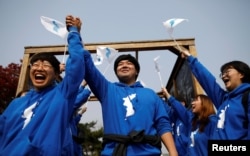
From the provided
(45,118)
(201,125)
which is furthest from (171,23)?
(45,118)

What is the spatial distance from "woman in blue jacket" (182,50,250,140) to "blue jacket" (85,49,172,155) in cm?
76

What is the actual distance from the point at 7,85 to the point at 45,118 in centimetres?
1216

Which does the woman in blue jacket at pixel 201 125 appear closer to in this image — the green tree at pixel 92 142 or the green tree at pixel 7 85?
the green tree at pixel 7 85

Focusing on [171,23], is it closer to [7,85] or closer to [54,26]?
[54,26]

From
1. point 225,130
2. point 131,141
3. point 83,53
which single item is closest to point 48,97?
point 83,53

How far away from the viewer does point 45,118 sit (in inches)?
82.9

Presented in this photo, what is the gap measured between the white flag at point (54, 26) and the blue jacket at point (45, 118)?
77cm

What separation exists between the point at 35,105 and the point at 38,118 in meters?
0.18

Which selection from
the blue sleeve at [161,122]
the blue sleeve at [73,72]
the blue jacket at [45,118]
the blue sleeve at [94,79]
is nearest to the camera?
the blue jacket at [45,118]

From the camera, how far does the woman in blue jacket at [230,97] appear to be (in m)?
2.93

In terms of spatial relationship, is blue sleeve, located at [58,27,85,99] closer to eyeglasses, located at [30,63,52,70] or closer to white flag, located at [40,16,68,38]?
eyeglasses, located at [30,63,52,70]

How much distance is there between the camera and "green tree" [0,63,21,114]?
42.9 ft

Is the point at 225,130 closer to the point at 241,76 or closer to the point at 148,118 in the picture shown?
the point at 241,76

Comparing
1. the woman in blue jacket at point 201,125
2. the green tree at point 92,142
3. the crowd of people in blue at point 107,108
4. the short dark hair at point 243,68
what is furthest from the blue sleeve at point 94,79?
the green tree at point 92,142
